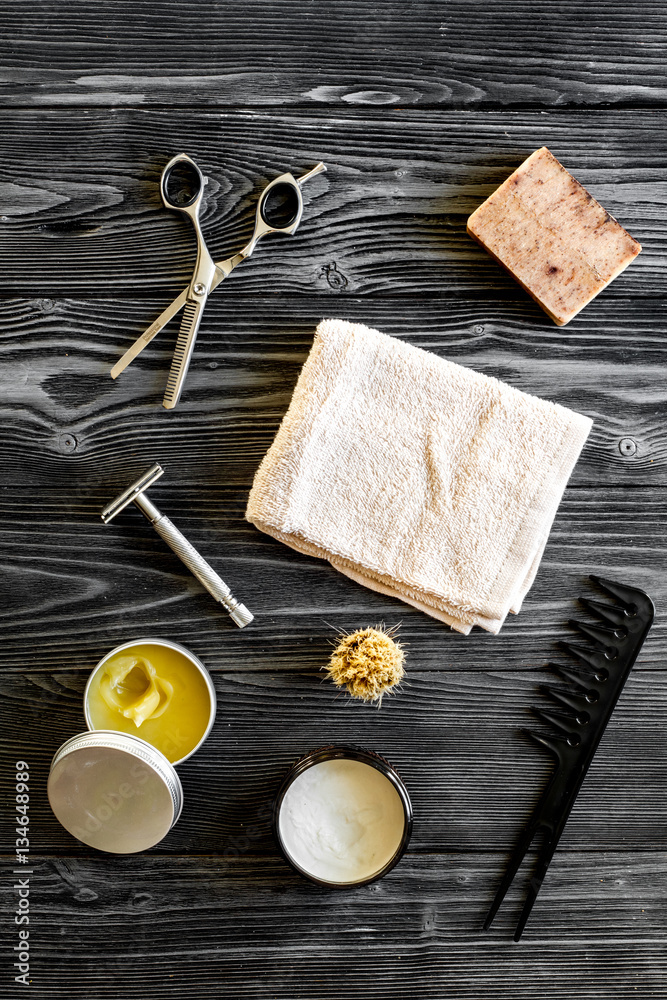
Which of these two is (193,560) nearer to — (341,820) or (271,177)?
(341,820)

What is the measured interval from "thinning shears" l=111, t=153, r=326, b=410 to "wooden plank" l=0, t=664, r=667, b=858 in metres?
0.38

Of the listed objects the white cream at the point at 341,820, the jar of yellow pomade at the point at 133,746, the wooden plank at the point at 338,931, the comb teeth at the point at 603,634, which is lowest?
the wooden plank at the point at 338,931

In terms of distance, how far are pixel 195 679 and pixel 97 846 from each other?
0.74ft

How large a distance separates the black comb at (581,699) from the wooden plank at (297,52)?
2.17 feet

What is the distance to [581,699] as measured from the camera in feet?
2.75

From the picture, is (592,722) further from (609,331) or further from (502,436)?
(609,331)

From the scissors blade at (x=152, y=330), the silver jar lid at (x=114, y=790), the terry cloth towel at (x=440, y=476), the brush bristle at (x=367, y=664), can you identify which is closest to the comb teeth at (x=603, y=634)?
the terry cloth towel at (x=440, y=476)

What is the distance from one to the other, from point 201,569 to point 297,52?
2.12ft

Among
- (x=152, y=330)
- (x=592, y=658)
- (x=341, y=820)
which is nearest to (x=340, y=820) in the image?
(x=341, y=820)

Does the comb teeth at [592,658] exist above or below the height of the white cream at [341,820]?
above

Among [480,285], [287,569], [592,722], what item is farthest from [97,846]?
[480,285]

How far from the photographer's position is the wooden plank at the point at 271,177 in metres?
0.82

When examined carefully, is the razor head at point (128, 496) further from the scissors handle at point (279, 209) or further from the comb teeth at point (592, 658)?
the comb teeth at point (592, 658)

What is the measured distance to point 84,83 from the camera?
811 millimetres
